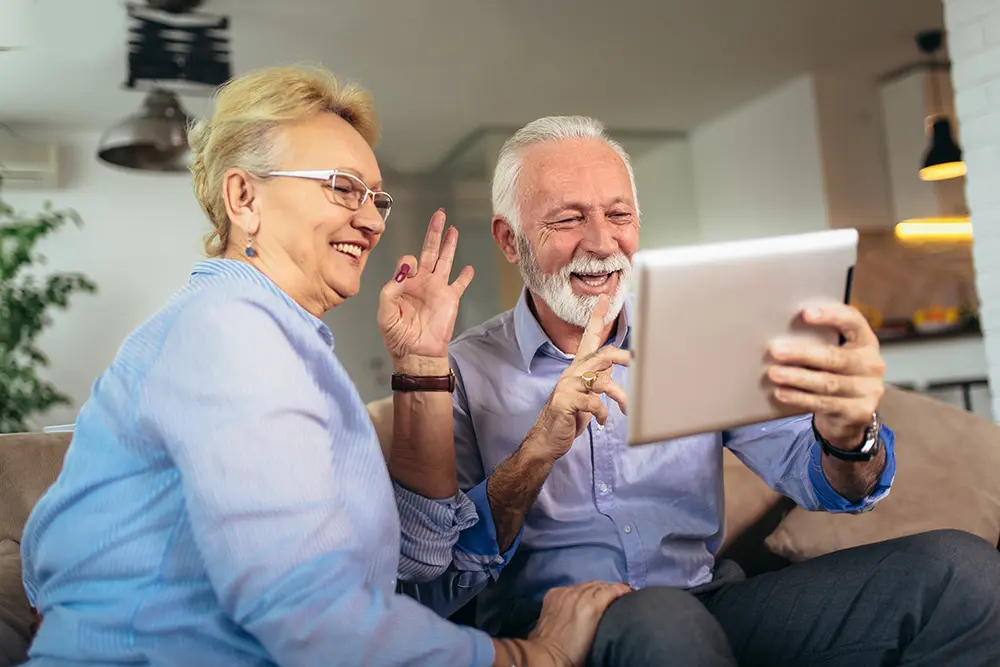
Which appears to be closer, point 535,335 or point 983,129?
point 535,335

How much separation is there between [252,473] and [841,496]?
89 cm

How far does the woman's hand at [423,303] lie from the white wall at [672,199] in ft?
18.8

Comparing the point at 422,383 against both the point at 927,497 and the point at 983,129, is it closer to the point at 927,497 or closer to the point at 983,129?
the point at 927,497

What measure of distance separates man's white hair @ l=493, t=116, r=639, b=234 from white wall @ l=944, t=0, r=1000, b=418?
68.7 inches

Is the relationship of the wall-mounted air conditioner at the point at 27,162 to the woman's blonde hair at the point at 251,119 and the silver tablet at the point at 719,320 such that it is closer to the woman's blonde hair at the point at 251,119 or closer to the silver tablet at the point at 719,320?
the woman's blonde hair at the point at 251,119

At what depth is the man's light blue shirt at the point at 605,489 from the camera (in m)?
1.48

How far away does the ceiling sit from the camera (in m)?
4.56

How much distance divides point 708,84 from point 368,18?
2441 mm

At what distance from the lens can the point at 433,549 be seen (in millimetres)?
1361

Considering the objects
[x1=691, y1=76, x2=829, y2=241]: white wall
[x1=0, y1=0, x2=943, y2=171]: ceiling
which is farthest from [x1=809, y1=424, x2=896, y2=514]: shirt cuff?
[x1=691, y1=76, x2=829, y2=241]: white wall

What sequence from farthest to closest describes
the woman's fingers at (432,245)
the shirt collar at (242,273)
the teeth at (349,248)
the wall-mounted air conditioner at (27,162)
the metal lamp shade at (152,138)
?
the wall-mounted air conditioner at (27,162) < the metal lamp shade at (152,138) < the woman's fingers at (432,245) < the teeth at (349,248) < the shirt collar at (242,273)

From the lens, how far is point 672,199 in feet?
23.5

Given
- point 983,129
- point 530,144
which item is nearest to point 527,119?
point 983,129

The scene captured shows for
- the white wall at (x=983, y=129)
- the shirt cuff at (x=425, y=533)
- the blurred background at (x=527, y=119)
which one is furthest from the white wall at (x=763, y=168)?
the shirt cuff at (x=425, y=533)
